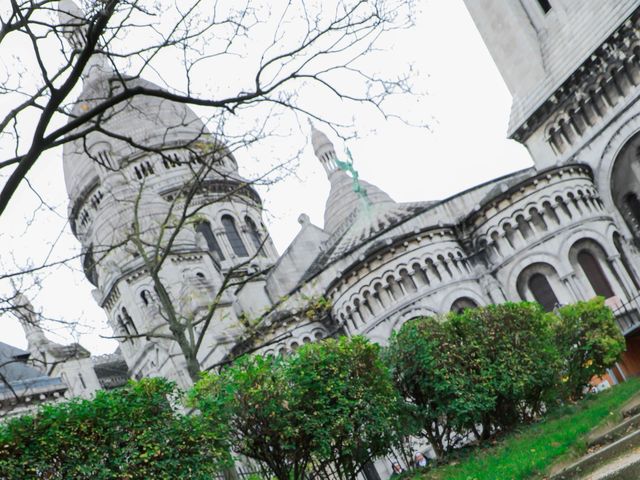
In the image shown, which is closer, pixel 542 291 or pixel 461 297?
pixel 542 291

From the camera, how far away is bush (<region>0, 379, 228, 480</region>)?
10.0m

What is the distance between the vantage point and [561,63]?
28.8 metres

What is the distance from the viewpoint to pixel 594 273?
26.6 metres

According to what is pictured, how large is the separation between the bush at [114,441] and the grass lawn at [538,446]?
13.1 feet

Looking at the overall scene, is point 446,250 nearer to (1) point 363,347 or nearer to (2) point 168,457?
(1) point 363,347

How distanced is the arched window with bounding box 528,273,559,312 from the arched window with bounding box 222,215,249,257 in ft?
92.2

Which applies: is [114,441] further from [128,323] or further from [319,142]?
[319,142]

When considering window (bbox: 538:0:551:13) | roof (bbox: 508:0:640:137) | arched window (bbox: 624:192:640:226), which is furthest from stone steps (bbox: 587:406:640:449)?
window (bbox: 538:0:551:13)

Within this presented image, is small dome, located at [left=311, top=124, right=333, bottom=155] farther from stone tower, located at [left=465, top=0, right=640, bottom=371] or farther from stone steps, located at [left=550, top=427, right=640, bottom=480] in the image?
stone steps, located at [left=550, top=427, right=640, bottom=480]

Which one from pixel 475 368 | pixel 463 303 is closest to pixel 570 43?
pixel 463 303

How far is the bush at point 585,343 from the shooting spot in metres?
18.7

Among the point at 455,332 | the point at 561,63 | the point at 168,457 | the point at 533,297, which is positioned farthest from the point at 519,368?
the point at 561,63

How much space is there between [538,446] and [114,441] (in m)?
6.52

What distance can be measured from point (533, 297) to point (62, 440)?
20.2 m
